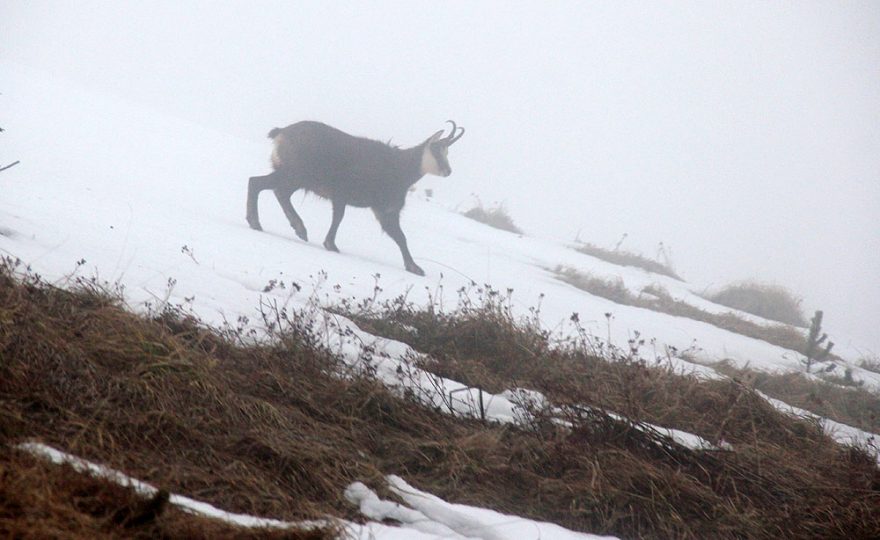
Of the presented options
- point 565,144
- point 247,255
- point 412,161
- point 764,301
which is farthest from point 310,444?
point 565,144

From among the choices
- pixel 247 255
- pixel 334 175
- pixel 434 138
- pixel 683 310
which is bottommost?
pixel 247 255

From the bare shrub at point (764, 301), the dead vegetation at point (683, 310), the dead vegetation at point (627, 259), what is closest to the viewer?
the dead vegetation at point (683, 310)

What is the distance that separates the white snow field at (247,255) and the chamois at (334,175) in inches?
16.2

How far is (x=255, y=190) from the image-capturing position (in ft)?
28.1

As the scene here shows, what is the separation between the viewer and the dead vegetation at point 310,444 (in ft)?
8.09

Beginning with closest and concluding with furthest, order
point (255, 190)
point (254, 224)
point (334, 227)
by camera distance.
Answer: point (254, 224)
point (334, 227)
point (255, 190)

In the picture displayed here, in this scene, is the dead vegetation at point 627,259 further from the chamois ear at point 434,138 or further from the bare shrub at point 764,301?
the chamois ear at point 434,138

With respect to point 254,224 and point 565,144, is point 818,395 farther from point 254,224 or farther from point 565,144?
point 565,144

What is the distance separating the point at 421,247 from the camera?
1070cm

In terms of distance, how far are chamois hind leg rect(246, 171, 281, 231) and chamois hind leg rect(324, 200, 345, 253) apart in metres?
0.75

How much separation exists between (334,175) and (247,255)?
8.26ft

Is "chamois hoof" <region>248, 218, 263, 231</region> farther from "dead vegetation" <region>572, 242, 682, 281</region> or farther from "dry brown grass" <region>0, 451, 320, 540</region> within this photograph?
"dead vegetation" <region>572, 242, 682, 281</region>

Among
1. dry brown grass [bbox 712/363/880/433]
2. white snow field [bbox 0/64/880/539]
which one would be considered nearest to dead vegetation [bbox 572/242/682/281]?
white snow field [bbox 0/64/880/539]

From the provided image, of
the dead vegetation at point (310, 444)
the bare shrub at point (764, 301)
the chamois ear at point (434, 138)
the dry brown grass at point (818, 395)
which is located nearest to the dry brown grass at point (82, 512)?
the dead vegetation at point (310, 444)
